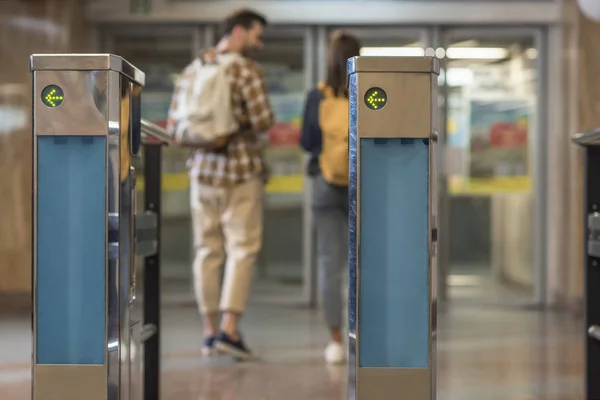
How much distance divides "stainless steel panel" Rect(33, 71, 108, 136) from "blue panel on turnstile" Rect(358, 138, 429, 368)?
2.28ft

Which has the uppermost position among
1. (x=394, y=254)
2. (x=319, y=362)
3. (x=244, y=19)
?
(x=244, y=19)

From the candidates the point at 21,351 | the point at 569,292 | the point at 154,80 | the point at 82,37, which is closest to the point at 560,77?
the point at 569,292

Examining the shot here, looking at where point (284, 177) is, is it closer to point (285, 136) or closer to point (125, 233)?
point (285, 136)

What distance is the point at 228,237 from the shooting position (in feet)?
15.4

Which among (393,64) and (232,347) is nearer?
(393,64)

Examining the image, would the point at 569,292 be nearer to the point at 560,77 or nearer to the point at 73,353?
the point at 560,77

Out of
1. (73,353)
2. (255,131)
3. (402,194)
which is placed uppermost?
(255,131)

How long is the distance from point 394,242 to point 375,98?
0.39 metres

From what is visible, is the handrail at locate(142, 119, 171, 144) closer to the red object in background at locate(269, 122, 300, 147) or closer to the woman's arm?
the woman's arm

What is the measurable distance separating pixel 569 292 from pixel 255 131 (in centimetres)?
335

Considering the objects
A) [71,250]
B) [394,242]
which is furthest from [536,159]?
[71,250]

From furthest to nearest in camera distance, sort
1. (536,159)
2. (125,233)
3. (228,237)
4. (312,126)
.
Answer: (536,159) → (228,237) → (312,126) → (125,233)

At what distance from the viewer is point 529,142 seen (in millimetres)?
7246

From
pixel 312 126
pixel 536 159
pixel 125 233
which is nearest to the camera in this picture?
pixel 125 233
